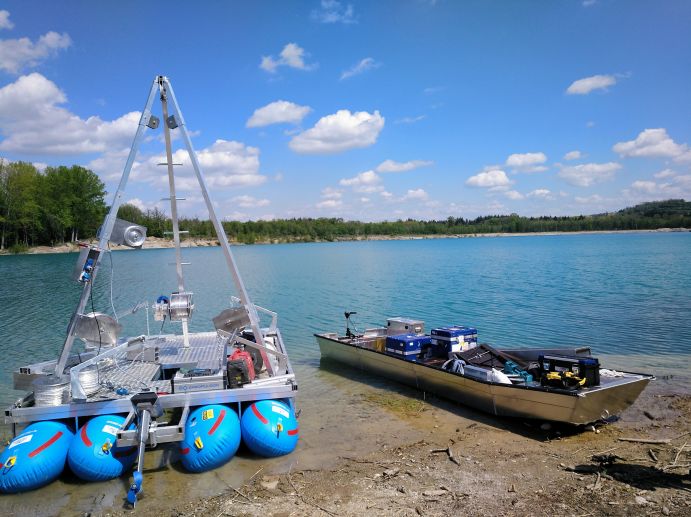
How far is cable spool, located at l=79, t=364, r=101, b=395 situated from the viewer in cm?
849

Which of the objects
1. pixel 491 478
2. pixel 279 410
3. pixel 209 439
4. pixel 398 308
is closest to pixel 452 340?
pixel 491 478

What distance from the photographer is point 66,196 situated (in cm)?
8469

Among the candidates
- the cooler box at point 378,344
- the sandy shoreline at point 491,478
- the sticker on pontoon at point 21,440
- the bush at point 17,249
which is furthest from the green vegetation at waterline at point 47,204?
the sandy shoreline at point 491,478

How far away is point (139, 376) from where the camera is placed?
1003 cm

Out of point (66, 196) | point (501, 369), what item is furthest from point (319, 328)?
point (66, 196)

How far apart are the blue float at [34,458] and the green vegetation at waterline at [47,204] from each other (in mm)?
84112

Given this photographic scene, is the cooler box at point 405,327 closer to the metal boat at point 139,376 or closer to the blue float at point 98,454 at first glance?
the metal boat at point 139,376

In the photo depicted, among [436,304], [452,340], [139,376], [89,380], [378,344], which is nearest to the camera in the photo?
[89,380]

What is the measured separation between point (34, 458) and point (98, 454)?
85 cm

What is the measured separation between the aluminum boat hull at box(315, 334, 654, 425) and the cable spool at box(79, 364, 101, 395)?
6.60 m

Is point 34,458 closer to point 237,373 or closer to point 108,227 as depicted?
point 237,373

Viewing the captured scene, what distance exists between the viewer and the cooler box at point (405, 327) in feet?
45.5

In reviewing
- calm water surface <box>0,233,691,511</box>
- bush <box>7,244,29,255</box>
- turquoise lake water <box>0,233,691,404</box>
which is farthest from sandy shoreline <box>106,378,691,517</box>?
bush <box>7,244,29,255</box>

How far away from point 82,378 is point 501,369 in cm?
829
